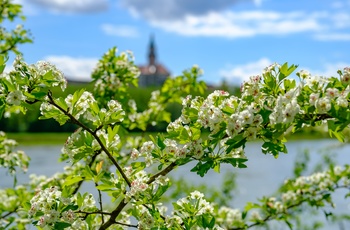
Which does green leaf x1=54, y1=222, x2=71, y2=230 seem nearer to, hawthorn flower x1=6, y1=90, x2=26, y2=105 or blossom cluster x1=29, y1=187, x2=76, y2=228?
blossom cluster x1=29, y1=187, x2=76, y2=228

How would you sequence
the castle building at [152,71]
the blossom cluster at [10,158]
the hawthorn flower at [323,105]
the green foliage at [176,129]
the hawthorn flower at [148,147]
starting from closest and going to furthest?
1. the hawthorn flower at [323,105]
2. the green foliage at [176,129]
3. the hawthorn flower at [148,147]
4. the blossom cluster at [10,158]
5. the castle building at [152,71]

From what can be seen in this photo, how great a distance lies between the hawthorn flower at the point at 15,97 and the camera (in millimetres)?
2295

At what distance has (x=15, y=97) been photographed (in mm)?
2301

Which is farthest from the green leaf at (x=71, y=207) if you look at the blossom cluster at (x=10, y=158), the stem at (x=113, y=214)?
the blossom cluster at (x=10, y=158)

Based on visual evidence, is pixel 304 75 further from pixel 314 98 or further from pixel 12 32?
pixel 12 32

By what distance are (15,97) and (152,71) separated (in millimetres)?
153325

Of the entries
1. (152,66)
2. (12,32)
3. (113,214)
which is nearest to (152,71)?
(152,66)

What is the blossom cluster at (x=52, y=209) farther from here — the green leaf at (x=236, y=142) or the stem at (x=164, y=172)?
the green leaf at (x=236, y=142)

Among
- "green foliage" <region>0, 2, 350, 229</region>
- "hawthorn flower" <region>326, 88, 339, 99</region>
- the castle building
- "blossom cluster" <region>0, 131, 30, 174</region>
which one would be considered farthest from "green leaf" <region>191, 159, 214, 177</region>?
the castle building

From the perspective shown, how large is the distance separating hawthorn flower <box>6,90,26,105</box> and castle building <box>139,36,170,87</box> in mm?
148544

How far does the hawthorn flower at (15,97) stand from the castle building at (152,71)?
5848 inches

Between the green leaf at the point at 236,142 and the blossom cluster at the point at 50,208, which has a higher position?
the green leaf at the point at 236,142

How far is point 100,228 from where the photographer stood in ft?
8.97

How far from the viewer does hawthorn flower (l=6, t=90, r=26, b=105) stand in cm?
229
